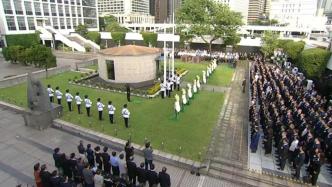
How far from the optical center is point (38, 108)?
42.7ft

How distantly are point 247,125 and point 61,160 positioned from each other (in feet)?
32.8

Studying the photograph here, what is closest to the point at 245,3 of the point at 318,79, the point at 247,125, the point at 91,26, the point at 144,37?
the point at 91,26

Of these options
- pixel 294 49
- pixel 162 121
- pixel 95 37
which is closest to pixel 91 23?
pixel 95 37

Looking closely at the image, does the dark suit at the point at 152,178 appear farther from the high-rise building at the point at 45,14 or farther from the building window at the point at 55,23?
the building window at the point at 55,23

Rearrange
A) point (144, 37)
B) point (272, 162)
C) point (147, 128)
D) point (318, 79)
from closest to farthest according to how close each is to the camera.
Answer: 1. point (272, 162)
2. point (147, 128)
3. point (318, 79)
4. point (144, 37)

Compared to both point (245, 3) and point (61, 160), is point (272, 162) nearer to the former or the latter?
point (61, 160)

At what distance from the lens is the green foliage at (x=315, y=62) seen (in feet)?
68.2

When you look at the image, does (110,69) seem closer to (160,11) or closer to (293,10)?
(293,10)

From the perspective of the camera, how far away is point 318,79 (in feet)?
69.5

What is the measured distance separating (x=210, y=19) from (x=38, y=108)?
27.9 m

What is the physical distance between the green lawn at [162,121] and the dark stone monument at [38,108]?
105 centimetres

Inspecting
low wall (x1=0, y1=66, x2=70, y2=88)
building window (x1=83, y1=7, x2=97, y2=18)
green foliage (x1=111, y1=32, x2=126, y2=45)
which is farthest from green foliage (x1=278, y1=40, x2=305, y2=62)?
building window (x1=83, y1=7, x2=97, y2=18)

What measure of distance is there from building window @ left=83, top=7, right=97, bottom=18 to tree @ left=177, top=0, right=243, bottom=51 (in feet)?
136

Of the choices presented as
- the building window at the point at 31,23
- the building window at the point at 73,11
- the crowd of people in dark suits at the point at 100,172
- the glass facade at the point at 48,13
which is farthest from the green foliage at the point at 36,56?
the building window at the point at 73,11
